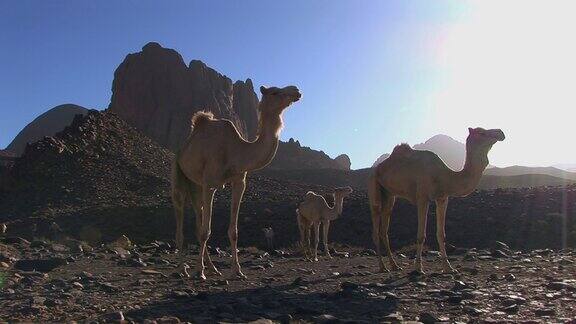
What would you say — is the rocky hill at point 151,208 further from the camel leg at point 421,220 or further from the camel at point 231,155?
the camel at point 231,155

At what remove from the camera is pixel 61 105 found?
189 meters

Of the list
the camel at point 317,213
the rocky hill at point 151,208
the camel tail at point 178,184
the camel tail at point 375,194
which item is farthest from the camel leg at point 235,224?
the rocky hill at point 151,208

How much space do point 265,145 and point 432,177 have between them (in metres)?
3.78

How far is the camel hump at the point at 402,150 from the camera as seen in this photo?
12.5 m

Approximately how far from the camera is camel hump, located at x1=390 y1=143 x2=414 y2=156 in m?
12.5

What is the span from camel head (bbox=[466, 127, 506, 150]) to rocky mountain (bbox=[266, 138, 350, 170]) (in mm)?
90693

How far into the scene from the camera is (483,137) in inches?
447

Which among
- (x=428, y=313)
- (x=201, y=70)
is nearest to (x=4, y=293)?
(x=428, y=313)

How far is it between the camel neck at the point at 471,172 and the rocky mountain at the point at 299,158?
90.8 m

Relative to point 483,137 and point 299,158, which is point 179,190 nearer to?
point 483,137

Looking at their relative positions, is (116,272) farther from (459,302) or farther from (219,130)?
(459,302)

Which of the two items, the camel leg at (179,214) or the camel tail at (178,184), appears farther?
the camel tail at (178,184)

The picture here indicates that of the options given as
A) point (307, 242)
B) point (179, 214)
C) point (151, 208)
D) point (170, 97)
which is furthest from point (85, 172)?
point (170, 97)

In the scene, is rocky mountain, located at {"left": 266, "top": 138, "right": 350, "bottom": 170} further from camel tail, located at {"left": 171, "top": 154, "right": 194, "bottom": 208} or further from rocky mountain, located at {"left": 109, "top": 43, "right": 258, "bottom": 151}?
camel tail, located at {"left": 171, "top": 154, "right": 194, "bottom": 208}
